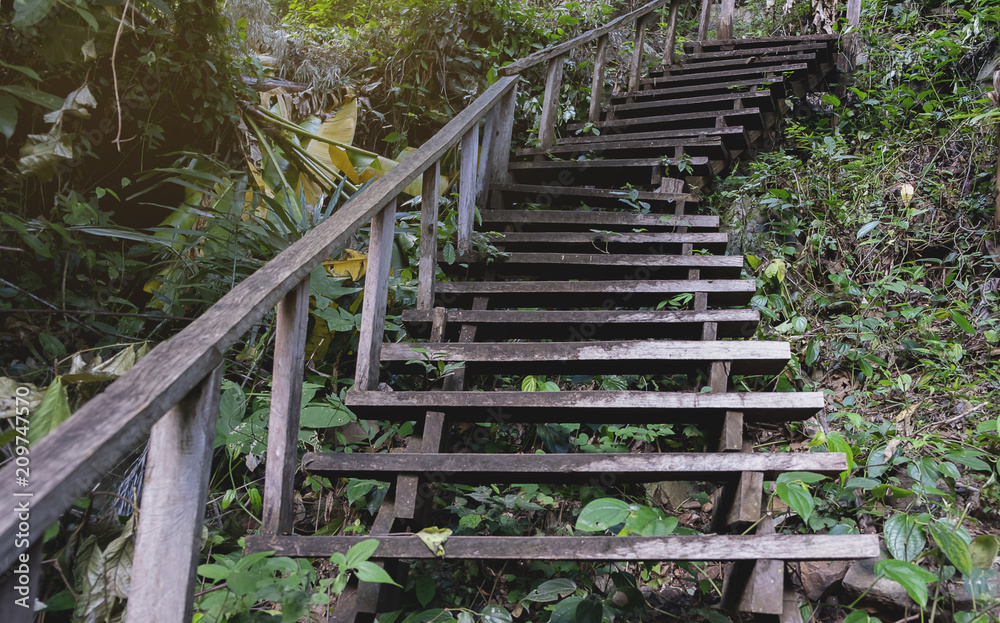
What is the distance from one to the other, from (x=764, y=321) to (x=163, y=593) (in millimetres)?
2854

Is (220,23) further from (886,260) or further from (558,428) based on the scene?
(886,260)

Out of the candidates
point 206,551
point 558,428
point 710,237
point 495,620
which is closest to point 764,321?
point 710,237

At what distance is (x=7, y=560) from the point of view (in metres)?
0.64

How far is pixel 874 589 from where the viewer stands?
170 centimetres

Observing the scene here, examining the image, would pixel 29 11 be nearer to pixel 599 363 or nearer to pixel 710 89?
pixel 599 363

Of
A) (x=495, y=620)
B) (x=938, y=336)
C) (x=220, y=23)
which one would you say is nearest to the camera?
(x=495, y=620)

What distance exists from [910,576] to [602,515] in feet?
2.21

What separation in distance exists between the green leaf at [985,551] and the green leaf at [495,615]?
1227 millimetres

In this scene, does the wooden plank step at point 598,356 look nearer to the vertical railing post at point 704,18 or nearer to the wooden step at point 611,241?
the wooden step at point 611,241

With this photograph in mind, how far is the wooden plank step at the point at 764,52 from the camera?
5.22m

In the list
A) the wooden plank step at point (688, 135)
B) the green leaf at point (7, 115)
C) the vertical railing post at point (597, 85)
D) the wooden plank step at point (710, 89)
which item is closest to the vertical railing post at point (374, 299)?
the green leaf at point (7, 115)

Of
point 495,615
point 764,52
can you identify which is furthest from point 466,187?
point 764,52

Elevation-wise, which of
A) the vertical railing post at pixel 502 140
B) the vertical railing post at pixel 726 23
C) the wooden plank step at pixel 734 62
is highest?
the vertical railing post at pixel 726 23

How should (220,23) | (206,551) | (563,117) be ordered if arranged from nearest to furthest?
1. (206,551)
2. (220,23)
3. (563,117)
